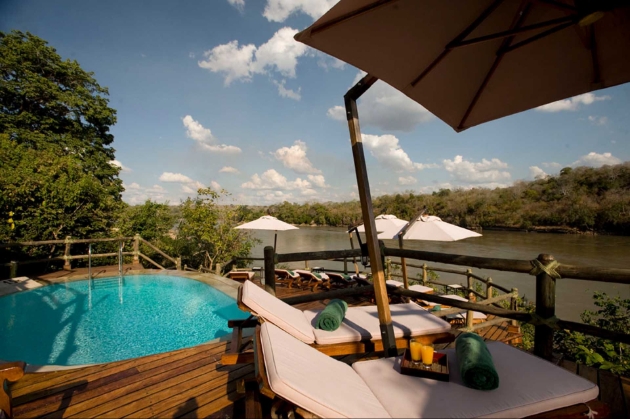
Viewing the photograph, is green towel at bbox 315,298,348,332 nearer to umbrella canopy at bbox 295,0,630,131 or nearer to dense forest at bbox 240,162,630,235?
umbrella canopy at bbox 295,0,630,131

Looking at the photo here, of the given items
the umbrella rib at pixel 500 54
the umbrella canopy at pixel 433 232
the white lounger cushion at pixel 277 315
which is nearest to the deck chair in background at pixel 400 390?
the white lounger cushion at pixel 277 315

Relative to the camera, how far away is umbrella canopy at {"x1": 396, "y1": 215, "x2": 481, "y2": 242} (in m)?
5.25

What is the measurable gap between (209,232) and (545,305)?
10443 millimetres

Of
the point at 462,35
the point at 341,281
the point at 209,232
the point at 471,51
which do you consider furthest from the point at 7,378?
the point at 209,232

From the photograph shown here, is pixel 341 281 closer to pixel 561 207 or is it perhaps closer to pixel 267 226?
pixel 267 226

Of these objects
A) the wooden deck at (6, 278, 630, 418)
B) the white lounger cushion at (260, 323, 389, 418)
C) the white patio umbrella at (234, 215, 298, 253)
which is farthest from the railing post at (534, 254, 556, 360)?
the white patio umbrella at (234, 215, 298, 253)

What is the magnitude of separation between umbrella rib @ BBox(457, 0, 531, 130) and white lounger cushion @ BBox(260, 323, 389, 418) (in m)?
2.10

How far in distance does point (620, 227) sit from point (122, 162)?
114ft

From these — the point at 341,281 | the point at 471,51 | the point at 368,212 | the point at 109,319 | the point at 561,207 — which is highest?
the point at 471,51

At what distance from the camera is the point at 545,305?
1839 mm

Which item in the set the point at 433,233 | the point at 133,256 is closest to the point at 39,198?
the point at 133,256

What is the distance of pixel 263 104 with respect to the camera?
14.8 metres

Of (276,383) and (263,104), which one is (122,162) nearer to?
(263,104)

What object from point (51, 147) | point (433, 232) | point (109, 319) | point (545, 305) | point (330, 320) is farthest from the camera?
point (51, 147)
